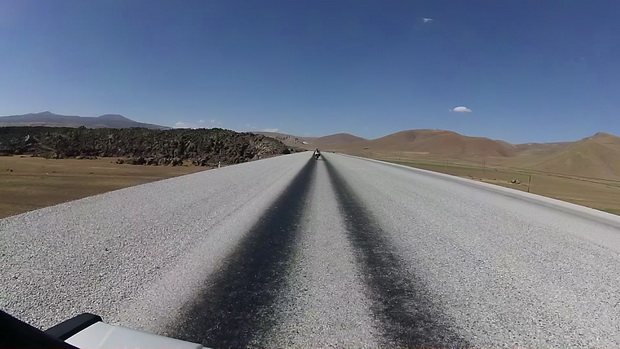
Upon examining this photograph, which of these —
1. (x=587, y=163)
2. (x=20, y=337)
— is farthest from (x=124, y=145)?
(x=587, y=163)

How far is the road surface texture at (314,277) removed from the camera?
296cm

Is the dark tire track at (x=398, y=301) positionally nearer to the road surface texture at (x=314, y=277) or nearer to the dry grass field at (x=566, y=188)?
the road surface texture at (x=314, y=277)

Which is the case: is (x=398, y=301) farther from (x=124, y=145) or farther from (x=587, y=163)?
(x=587, y=163)

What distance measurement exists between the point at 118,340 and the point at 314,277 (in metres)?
2.40

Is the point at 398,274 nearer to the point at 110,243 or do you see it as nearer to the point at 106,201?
the point at 110,243

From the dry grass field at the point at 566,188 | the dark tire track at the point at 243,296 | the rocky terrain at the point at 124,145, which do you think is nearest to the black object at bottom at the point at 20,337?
the dark tire track at the point at 243,296

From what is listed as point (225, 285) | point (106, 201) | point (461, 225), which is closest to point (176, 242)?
point (225, 285)

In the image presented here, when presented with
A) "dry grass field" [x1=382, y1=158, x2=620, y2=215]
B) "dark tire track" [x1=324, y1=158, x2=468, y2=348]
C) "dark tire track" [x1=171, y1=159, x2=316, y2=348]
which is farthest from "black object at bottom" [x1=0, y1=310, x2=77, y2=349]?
"dry grass field" [x1=382, y1=158, x2=620, y2=215]

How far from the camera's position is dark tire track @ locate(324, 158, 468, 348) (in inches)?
111

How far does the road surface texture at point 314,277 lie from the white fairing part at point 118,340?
0.43 metres

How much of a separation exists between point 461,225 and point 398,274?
404cm

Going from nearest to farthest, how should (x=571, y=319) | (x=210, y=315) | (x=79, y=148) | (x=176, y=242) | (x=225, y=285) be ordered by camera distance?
(x=210, y=315) < (x=571, y=319) < (x=225, y=285) < (x=176, y=242) < (x=79, y=148)

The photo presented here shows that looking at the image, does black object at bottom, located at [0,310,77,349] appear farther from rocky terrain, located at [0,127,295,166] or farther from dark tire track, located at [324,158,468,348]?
rocky terrain, located at [0,127,295,166]

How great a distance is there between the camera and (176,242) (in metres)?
5.52
